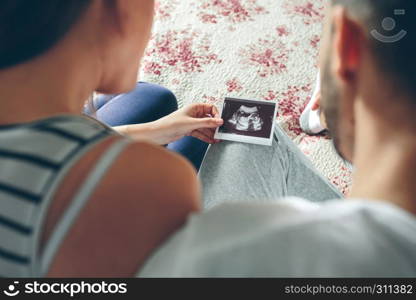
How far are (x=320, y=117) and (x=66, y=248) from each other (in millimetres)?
879

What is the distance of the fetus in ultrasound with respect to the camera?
1.08 meters

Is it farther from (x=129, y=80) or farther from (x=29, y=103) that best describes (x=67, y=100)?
(x=129, y=80)

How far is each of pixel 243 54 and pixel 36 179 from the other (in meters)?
1.14

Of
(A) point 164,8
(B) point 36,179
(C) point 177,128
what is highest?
(A) point 164,8

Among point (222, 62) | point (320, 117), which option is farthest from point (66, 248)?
point (222, 62)

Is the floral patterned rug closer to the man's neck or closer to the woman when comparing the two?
the man's neck

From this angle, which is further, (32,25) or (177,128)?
(177,128)

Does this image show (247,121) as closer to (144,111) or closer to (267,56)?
(144,111)

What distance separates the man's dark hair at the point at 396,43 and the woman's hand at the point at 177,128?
23.2 inches

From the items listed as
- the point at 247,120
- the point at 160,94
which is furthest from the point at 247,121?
the point at 160,94

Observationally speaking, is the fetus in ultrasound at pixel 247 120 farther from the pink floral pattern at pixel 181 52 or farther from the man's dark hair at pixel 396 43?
the man's dark hair at pixel 396 43

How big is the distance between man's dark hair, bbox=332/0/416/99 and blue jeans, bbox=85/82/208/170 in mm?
611

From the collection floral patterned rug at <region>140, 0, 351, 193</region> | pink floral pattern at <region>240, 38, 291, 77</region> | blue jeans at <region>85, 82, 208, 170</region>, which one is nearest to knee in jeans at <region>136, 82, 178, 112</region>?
blue jeans at <region>85, 82, 208, 170</region>

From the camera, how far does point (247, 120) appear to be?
1.13 m
